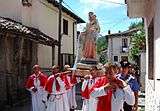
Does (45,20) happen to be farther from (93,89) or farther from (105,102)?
(105,102)

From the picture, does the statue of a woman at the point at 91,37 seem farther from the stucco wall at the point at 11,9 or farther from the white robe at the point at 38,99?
the white robe at the point at 38,99

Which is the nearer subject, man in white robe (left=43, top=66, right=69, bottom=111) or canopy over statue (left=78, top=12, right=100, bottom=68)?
man in white robe (left=43, top=66, right=69, bottom=111)

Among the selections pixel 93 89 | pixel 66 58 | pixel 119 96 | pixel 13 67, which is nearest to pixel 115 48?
pixel 66 58

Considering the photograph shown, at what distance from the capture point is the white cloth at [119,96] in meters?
6.12

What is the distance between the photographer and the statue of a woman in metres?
18.0

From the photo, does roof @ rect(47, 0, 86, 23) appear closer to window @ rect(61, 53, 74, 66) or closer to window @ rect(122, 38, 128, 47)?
window @ rect(61, 53, 74, 66)

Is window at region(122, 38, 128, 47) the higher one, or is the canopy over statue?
window at region(122, 38, 128, 47)

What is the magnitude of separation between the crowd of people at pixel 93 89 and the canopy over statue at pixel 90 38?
2.33m

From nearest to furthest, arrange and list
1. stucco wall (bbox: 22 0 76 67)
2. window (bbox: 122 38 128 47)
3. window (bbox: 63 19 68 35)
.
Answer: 1. stucco wall (bbox: 22 0 76 67)
2. window (bbox: 63 19 68 35)
3. window (bbox: 122 38 128 47)

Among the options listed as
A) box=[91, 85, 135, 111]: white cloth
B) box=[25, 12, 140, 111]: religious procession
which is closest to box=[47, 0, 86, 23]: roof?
box=[25, 12, 140, 111]: religious procession

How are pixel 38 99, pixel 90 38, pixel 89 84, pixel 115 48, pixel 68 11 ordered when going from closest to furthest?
pixel 89 84
pixel 38 99
pixel 90 38
pixel 68 11
pixel 115 48

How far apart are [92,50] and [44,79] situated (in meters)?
5.01

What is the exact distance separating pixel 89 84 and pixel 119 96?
443 centimetres

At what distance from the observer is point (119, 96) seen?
20.8ft
